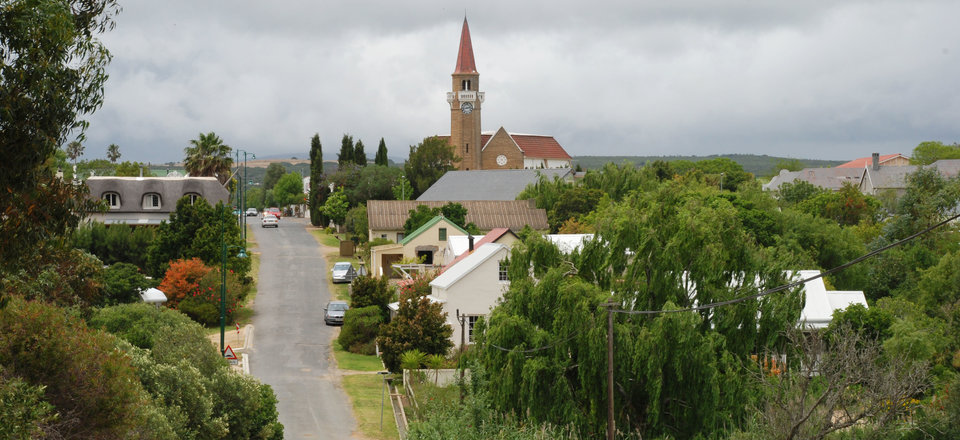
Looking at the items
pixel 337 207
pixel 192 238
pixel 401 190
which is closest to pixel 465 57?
pixel 401 190

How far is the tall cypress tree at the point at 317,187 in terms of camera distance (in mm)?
99062

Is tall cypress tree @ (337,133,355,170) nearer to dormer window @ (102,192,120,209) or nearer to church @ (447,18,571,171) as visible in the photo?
church @ (447,18,571,171)

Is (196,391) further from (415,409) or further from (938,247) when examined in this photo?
(938,247)

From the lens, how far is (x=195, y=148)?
8331cm

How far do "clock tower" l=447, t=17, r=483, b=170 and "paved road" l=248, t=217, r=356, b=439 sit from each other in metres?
56.3

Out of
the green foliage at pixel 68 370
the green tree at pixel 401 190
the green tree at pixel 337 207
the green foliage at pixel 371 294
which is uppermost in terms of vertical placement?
the green tree at pixel 401 190

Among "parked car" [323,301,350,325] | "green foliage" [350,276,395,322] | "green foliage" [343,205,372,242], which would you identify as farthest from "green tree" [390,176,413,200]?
"green foliage" [350,276,395,322]

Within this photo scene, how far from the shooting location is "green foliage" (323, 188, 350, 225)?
89625 millimetres

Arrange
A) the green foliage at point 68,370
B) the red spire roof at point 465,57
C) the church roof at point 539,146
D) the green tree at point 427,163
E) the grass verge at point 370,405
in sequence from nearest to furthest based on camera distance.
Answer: the green foliage at point 68,370 < the grass verge at point 370,405 < the green tree at point 427,163 < the red spire roof at point 465,57 < the church roof at point 539,146

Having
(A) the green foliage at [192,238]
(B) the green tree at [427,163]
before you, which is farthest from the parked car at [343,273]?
(B) the green tree at [427,163]

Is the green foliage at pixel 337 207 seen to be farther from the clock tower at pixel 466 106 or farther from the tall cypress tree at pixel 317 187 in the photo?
the clock tower at pixel 466 106

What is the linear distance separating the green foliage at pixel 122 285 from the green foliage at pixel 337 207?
4545cm

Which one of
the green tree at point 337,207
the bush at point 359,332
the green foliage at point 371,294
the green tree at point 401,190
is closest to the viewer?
the bush at point 359,332

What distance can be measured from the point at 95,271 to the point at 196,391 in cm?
1233
